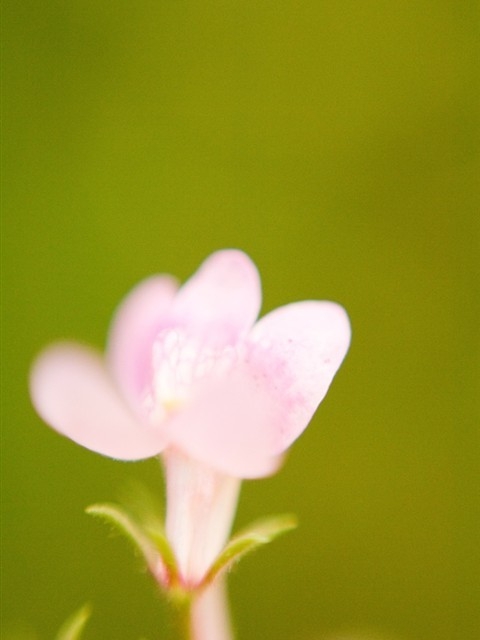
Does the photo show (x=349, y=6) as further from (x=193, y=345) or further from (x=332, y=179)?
(x=193, y=345)

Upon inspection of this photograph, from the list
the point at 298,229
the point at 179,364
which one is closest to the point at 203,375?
the point at 179,364

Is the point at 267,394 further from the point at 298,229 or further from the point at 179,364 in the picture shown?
the point at 298,229

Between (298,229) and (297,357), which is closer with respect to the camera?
(297,357)

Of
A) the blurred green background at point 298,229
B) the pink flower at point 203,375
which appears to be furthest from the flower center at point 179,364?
the blurred green background at point 298,229

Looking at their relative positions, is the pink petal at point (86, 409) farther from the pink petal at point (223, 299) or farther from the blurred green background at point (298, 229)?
the blurred green background at point (298, 229)

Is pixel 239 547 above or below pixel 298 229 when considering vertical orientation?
below

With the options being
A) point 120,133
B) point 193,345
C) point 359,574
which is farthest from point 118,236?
point 193,345
